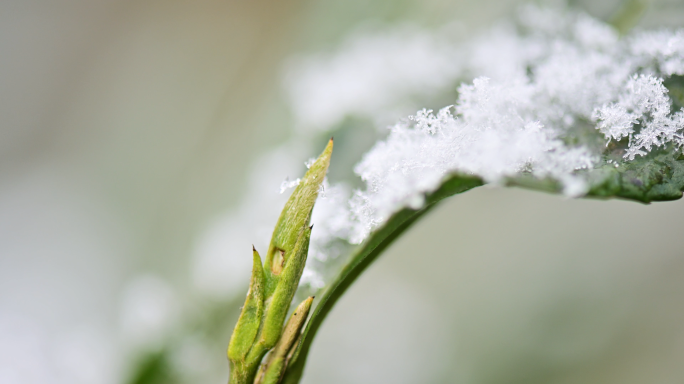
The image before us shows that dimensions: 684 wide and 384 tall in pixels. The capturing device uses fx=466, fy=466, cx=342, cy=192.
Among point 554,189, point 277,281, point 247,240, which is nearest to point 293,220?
point 277,281

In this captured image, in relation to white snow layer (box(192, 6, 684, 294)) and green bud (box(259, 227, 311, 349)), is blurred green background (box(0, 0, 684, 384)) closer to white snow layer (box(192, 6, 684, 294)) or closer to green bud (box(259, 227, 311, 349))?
white snow layer (box(192, 6, 684, 294))

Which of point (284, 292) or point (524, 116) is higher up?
point (524, 116)

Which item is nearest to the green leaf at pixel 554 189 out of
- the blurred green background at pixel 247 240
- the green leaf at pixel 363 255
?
the green leaf at pixel 363 255

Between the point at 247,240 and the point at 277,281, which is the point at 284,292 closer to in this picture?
the point at 277,281

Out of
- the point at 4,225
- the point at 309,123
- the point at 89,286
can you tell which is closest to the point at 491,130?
the point at 309,123

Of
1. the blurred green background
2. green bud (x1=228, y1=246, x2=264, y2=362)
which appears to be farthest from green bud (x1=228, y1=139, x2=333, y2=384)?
the blurred green background

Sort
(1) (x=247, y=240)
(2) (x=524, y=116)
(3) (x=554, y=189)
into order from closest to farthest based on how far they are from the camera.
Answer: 1. (3) (x=554, y=189)
2. (2) (x=524, y=116)
3. (1) (x=247, y=240)

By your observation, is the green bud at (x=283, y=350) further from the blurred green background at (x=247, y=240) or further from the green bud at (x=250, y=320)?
the blurred green background at (x=247, y=240)

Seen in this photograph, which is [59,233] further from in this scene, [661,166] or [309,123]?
[661,166]
